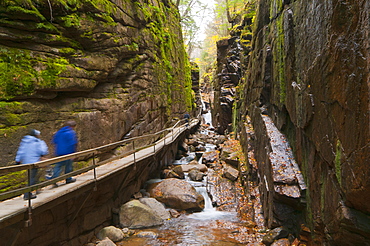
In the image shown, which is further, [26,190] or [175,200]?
[175,200]

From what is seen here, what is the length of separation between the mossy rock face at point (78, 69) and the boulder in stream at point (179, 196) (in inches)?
125

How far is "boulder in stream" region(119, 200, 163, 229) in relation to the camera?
30.8ft

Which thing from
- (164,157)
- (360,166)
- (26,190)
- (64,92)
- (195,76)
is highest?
(195,76)

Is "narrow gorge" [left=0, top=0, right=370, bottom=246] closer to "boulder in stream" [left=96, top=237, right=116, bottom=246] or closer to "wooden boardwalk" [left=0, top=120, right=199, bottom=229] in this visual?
"boulder in stream" [left=96, top=237, right=116, bottom=246]

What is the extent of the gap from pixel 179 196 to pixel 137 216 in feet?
8.02

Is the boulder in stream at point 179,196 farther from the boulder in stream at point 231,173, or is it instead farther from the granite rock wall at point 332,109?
the granite rock wall at point 332,109

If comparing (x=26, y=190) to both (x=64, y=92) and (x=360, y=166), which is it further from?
(x=360, y=166)

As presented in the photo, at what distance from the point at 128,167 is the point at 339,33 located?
7767 mm

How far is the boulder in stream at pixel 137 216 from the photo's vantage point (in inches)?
370

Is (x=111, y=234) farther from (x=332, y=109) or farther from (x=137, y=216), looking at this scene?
(x=332, y=109)

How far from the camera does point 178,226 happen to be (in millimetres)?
9594

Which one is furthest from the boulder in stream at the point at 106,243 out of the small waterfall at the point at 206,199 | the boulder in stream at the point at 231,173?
the boulder in stream at the point at 231,173

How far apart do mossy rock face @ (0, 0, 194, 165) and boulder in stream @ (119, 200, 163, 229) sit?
9.36 feet

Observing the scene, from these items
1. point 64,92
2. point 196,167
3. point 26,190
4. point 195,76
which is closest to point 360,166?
point 26,190
